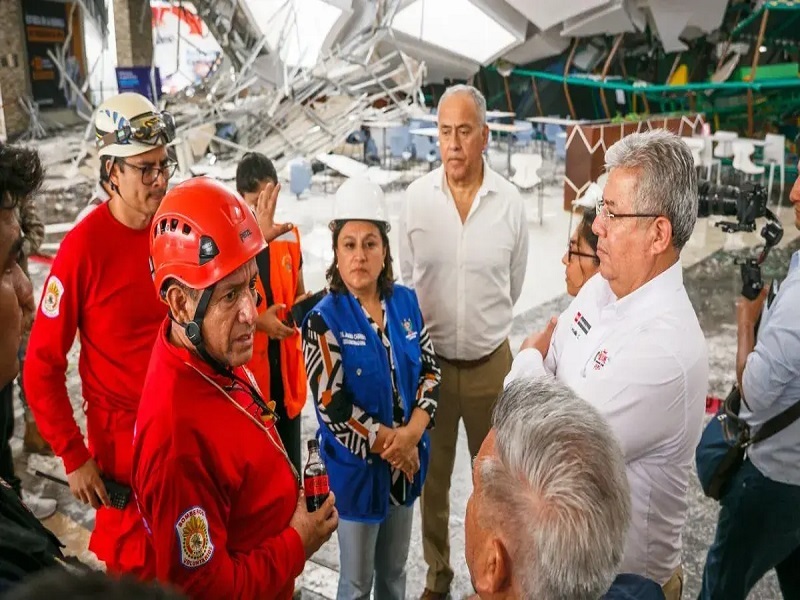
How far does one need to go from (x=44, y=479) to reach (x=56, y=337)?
195cm

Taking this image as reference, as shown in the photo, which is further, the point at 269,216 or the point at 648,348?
the point at 269,216

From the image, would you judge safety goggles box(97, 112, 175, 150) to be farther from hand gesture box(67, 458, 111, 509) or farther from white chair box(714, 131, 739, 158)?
white chair box(714, 131, 739, 158)

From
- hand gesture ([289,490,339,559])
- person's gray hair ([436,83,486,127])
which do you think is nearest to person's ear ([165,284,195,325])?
hand gesture ([289,490,339,559])

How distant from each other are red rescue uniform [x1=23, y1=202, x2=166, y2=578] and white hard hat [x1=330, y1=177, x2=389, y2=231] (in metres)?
0.72

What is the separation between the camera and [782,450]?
217 cm

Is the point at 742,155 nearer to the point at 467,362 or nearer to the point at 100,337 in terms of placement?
the point at 467,362

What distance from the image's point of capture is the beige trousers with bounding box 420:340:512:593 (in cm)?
286

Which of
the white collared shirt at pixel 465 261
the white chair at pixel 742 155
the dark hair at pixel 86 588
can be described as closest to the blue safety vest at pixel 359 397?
the white collared shirt at pixel 465 261

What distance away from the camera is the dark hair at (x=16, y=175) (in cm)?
164

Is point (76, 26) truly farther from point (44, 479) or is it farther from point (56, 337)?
point (56, 337)

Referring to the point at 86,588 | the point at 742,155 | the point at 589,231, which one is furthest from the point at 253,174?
the point at 742,155

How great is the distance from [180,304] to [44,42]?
18.7m

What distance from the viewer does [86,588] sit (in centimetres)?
59

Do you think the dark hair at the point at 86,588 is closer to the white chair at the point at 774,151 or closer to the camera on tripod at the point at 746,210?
the camera on tripod at the point at 746,210
